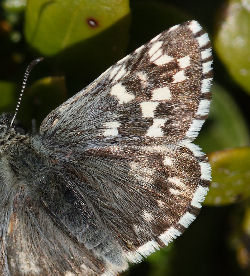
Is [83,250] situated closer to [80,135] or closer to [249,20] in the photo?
[80,135]

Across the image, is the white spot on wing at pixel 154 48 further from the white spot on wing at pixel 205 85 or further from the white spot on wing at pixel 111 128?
the white spot on wing at pixel 111 128

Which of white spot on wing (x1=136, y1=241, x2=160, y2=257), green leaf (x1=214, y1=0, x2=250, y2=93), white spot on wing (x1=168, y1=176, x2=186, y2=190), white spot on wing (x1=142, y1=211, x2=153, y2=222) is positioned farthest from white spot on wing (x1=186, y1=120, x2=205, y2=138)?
green leaf (x1=214, y1=0, x2=250, y2=93)

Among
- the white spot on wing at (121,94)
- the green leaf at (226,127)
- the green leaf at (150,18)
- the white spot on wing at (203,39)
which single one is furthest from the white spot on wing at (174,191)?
the green leaf at (226,127)

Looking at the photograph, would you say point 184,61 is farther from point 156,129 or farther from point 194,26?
point 156,129

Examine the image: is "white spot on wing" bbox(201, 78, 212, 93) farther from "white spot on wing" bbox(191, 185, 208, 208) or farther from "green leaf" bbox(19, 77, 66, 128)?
"green leaf" bbox(19, 77, 66, 128)

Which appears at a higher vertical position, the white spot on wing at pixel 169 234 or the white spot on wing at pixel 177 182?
the white spot on wing at pixel 177 182

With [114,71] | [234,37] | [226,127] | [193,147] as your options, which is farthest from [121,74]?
[226,127]

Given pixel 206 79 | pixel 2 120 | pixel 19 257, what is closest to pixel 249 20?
pixel 206 79
